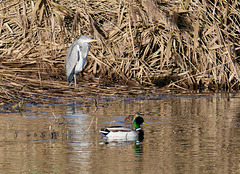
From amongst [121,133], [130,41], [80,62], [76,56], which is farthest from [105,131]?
[130,41]

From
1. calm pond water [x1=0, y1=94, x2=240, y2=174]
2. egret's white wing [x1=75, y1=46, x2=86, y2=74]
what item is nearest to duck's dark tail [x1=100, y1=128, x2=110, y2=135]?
calm pond water [x1=0, y1=94, x2=240, y2=174]

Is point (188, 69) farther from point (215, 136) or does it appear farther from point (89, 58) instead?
point (215, 136)

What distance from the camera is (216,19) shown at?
13.6 m

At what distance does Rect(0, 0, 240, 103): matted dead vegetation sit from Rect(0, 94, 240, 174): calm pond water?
8.19 feet

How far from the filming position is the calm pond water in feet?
18.5

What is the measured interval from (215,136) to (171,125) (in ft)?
3.48

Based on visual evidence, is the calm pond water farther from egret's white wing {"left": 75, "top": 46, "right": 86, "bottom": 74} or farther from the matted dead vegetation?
the matted dead vegetation

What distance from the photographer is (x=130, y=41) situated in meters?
13.6

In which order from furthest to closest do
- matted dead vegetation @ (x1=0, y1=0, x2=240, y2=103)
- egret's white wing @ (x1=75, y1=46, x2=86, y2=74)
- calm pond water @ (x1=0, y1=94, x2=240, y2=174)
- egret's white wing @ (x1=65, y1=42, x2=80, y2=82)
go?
matted dead vegetation @ (x1=0, y1=0, x2=240, y2=103), egret's white wing @ (x1=75, y1=46, x2=86, y2=74), egret's white wing @ (x1=65, y1=42, x2=80, y2=82), calm pond water @ (x1=0, y1=94, x2=240, y2=174)

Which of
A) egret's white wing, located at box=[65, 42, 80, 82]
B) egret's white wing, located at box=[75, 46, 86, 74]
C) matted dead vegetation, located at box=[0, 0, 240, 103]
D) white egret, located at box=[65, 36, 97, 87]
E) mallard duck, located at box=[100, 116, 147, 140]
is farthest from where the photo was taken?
matted dead vegetation, located at box=[0, 0, 240, 103]

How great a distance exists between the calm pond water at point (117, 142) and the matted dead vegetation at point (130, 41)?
8.19ft

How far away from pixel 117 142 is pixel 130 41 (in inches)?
266

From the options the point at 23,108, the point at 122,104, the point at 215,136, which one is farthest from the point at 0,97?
the point at 215,136

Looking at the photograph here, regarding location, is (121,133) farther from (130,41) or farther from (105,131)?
(130,41)
